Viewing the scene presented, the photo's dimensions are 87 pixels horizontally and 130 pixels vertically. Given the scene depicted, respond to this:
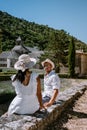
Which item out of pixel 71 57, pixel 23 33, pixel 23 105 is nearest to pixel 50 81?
pixel 23 105

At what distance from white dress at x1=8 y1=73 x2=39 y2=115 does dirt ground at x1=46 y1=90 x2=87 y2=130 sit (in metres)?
0.60

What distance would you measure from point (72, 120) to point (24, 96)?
5.69 ft

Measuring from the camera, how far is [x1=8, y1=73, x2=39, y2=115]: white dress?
5.20m

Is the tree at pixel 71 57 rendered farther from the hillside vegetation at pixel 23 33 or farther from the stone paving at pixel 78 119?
the hillside vegetation at pixel 23 33

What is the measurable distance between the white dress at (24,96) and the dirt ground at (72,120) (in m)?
0.60

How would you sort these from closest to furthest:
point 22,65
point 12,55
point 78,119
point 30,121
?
point 30,121 < point 22,65 < point 78,119 < point 12,55

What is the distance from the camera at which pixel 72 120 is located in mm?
6586

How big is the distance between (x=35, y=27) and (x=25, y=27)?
5893mm

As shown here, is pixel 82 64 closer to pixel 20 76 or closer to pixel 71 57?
pixel 71 57

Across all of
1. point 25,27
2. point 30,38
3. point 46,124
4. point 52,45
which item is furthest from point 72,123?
point 25,27

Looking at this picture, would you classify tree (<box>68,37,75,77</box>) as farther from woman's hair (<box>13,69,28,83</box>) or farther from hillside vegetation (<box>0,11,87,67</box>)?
hillside vegetation (<box>0,11,87,67</box>)

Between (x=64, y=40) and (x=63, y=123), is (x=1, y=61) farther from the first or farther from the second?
(x=63, y=123)

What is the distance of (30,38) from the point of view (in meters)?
104

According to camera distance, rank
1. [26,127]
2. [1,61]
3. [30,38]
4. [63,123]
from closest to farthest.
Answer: [26,127]
[63,123]
[1,61]
[30,38]
